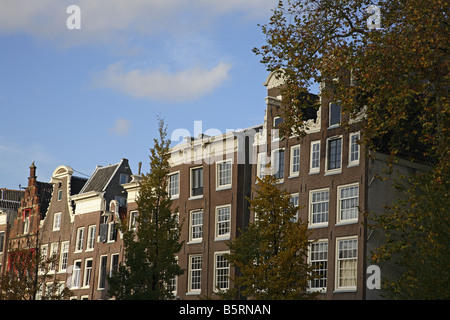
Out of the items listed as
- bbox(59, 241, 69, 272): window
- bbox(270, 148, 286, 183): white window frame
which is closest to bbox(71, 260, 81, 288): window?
bbox(59, 241, 69, 272): window

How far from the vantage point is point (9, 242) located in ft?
244

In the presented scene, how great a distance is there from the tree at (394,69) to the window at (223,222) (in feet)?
44.3

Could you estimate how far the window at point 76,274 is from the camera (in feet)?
208

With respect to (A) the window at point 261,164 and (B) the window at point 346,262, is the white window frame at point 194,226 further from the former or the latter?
(B) the window at point 346,262

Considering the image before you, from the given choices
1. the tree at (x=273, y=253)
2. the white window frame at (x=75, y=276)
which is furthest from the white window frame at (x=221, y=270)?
the white window frame at (x=75, y=276)

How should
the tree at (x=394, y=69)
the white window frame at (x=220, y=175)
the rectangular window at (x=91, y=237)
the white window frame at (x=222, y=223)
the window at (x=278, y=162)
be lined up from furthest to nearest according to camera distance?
1. the rectangular window at (x=91, y=237)
2. the white window frame at (x=220, y=175)
3. the white window frame at (x=222, y=223)
4. the window at (x=278, y=162)
5. the tree at (x=394, y=69)

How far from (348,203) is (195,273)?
13451mm

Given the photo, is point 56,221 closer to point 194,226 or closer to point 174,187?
point 174,187

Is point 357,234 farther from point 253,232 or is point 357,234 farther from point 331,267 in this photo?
point 253,232

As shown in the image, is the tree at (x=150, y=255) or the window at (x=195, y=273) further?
the window at (x=195, y=273)

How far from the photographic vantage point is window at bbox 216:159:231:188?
165ft

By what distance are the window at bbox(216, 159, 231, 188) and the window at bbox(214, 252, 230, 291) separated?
465 cm

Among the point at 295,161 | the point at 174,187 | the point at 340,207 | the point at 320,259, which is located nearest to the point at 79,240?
the point at 174,187
